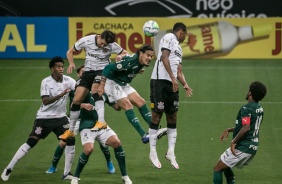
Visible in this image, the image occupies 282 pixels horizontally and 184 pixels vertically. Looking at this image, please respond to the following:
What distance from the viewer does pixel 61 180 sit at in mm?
16656

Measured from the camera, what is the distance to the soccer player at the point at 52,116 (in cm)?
1669

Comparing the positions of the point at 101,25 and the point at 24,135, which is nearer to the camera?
the point at 24,135

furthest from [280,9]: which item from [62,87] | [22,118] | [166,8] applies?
[62,87]

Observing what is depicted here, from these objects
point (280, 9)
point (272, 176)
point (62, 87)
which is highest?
point (280, 9)

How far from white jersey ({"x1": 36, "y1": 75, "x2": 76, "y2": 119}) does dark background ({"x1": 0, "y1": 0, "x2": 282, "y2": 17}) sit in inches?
800

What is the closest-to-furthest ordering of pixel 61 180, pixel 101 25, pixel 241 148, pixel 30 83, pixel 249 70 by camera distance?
pixel 241 148, pixel 61 180, pixel 30 83, pixel 249 70, pixel 101 25

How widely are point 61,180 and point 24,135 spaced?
4.96 m

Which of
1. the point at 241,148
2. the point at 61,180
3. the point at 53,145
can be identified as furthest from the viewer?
Result: the point at 53,145

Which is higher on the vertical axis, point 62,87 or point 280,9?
point 280,9

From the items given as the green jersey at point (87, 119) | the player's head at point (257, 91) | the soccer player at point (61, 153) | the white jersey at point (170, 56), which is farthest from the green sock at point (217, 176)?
the soccer player at point (61, 153)

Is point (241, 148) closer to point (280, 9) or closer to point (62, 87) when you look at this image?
point (62, 87)

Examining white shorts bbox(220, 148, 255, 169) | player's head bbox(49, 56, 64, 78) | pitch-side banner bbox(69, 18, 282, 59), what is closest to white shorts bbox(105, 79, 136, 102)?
player's head bbox(49, 56, 64, 78)

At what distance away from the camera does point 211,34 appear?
3278 cm

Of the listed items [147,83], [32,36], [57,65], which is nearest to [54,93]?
[57,65]
